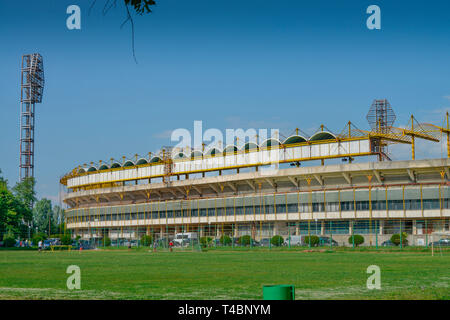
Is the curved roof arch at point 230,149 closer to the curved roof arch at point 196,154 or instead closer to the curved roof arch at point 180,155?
the curved roof arch at point 196,154

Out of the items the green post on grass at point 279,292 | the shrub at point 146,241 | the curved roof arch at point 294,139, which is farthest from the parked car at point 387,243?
the green post on grass at point 279,292

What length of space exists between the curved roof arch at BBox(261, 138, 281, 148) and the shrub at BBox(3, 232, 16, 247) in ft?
140

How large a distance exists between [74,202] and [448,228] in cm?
9465

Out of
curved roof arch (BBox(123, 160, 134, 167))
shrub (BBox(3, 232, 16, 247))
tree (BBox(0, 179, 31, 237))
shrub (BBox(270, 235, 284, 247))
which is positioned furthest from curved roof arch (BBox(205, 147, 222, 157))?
shrub (BBox(3, 232, 16, 247))

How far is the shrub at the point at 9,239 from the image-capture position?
92.8m

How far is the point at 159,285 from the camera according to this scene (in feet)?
62.7

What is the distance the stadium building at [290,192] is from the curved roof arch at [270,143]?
0.16 metres

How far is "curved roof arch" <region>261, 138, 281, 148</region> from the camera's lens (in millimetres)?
91625

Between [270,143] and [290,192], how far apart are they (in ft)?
29.2

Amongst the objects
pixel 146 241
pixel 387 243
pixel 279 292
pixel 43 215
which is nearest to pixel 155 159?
pixel 146 241

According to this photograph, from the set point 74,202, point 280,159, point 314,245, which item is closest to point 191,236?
point 280,159

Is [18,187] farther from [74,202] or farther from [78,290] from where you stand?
[78,290]

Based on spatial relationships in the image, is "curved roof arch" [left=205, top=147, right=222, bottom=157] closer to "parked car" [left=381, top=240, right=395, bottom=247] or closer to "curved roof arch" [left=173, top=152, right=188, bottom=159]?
"curved roof arch" [left=173, top=152, right=188, bottom=159]

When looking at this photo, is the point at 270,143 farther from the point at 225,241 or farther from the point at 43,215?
the point at 43,215
